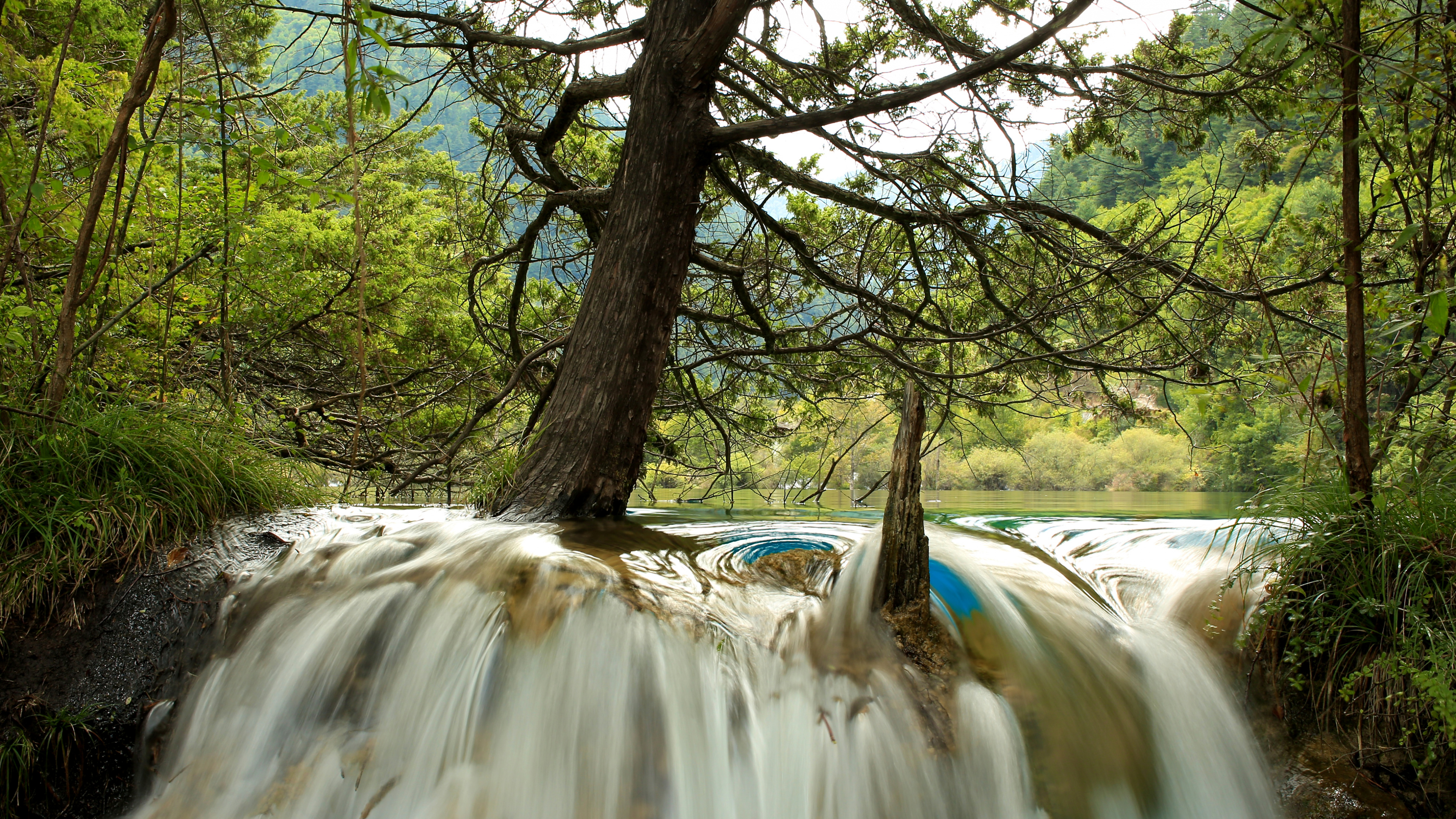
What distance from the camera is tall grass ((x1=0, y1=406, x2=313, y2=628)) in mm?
2781

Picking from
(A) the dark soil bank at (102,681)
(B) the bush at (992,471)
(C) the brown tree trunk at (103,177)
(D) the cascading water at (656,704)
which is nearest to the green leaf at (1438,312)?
(D) the cascading water at (656,704)

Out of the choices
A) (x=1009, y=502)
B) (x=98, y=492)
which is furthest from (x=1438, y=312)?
(x=1009, y=502)

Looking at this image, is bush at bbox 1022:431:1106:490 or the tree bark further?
bush at bbox 1022:431:1106:490

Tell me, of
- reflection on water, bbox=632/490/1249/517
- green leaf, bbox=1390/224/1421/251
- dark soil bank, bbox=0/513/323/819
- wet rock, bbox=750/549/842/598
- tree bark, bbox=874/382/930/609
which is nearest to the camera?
green leaf, bbox=1390/224/1421/251

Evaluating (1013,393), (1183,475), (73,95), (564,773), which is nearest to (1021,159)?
(1013,393)

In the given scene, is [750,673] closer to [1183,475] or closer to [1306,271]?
[1306,271]

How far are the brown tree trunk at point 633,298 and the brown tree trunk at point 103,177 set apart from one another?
6.41 feet

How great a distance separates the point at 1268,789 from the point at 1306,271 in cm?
277

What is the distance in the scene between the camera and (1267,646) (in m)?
2.75

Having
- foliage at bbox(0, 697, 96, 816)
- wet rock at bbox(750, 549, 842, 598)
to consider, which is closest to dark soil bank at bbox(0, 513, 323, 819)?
foliage at bbox(0, 697, 96, 816)

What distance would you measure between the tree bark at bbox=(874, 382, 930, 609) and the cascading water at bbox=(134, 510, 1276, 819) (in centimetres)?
13

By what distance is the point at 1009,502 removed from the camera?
14.7 meters

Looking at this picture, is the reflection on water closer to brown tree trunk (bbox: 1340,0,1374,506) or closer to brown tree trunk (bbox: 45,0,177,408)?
brown tree trunk (bbox: 1340,0,1374,506)

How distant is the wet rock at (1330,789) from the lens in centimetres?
236
